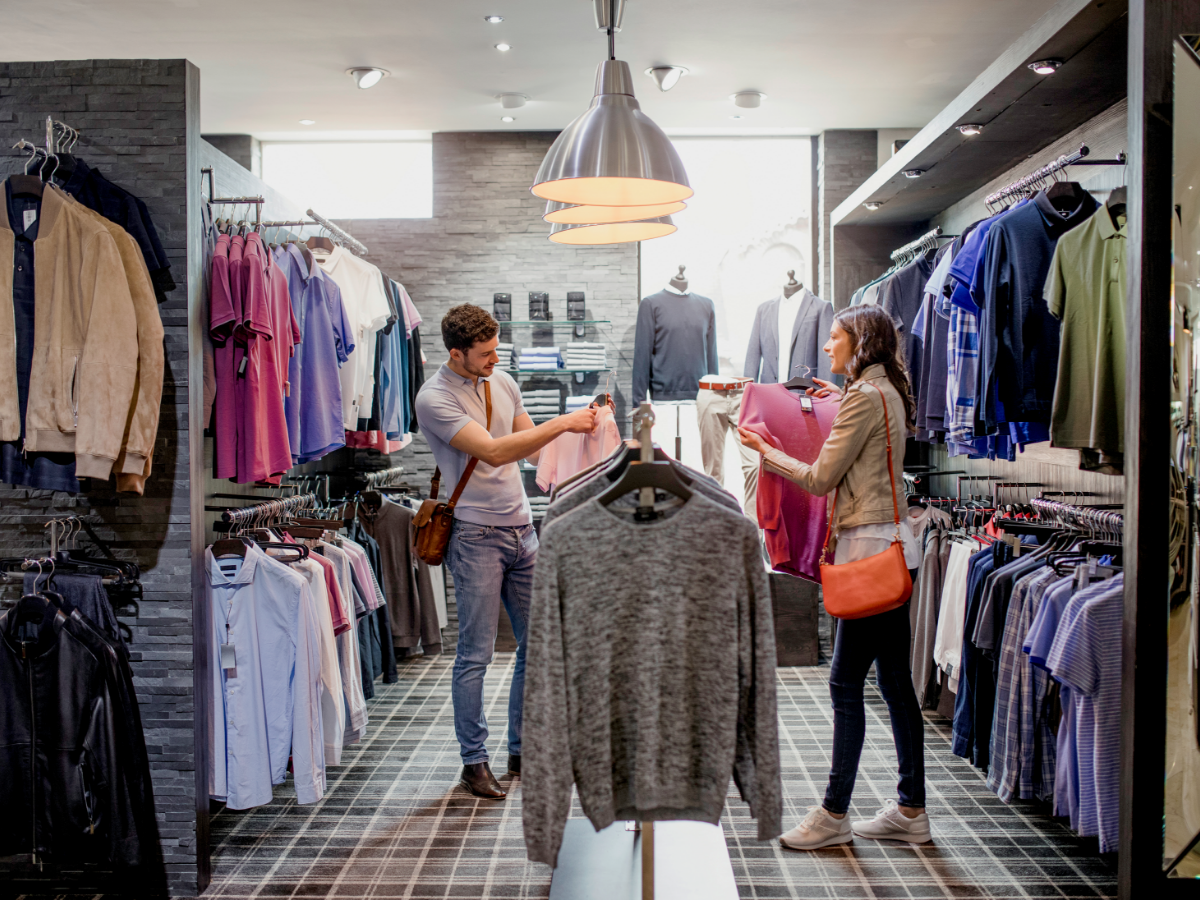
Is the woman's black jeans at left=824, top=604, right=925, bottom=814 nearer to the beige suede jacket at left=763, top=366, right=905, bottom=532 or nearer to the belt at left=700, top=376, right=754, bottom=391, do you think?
the beige suede jacket at left=763, top=366, right=905, bottom=532

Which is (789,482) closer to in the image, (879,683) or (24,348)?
(879,683)

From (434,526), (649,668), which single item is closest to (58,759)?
(434,526)

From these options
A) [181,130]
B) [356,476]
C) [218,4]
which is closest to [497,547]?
[181,130]

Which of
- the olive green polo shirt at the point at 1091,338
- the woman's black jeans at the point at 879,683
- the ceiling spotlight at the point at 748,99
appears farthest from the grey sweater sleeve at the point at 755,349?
the woman's black jeans at the point at 879,683

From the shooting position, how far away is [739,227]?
6.31 meters

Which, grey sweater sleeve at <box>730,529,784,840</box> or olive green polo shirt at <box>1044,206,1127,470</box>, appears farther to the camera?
olive green polo shirt at <box>1044,206,1127,470</box>

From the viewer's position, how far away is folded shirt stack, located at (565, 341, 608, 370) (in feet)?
19.1

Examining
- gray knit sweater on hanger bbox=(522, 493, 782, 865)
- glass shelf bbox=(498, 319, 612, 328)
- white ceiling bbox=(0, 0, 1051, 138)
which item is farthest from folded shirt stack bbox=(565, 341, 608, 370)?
gray knit sweater on hanger bbox=(522, 493, 782, 865)

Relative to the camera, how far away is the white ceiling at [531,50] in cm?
419

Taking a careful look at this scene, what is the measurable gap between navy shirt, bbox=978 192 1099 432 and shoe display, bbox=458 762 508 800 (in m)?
2.31

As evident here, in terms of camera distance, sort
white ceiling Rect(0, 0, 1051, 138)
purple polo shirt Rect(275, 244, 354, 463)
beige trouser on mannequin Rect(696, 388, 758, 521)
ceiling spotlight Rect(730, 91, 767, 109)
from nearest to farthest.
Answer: purple polo shirt Rect(275, 244, 354, 463) < beige trouser on mannequin Rect(696, 388, 758, 521) < white ceiling Rect(0, 0, 1051, 138) < ceiling spotlight Rect(730, 91, 767, 109)

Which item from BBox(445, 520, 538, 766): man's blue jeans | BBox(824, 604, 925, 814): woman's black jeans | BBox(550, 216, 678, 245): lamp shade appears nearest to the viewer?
BBox(824, 604, 925, 814): woman's black jeans

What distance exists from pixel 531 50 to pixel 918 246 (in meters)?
2.29

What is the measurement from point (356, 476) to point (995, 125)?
3.89 meters
